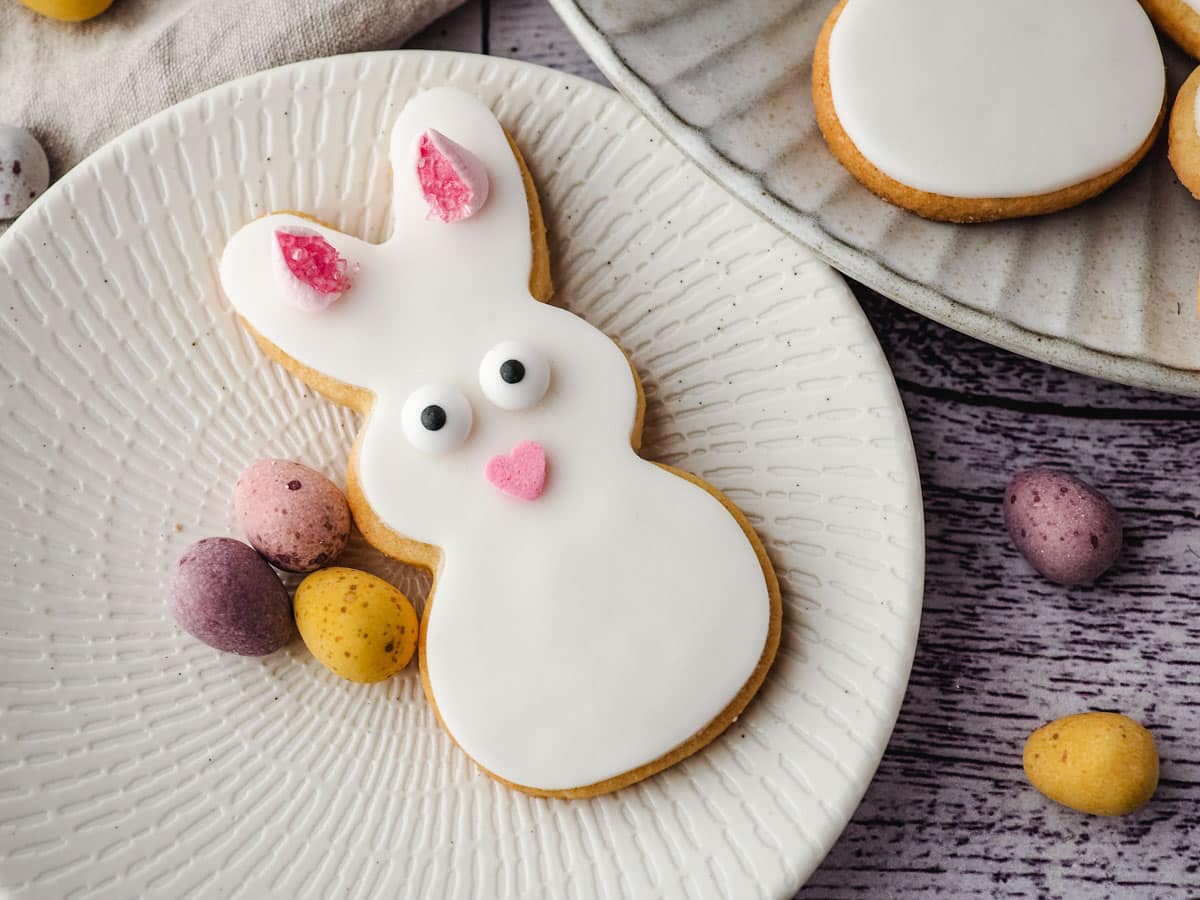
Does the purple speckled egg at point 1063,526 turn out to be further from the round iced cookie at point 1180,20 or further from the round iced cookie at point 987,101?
the round iced cookie at point 1180,20

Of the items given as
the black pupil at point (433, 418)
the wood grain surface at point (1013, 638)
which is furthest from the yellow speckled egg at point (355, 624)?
the wood grain surface at point (1013, 638)

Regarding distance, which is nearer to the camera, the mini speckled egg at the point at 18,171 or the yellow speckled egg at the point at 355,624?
the yellow speckled egg at the point at 355,624

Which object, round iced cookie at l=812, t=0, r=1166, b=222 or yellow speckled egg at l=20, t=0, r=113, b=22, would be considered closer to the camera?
round iced cookie at l=812, t=0, r=1166, b=222

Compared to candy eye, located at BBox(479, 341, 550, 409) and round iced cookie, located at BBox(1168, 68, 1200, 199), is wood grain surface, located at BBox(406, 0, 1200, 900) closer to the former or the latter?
round iced cookie, located at BBox(1168, 68, 1200, 199)

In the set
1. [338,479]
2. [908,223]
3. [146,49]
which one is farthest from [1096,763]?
[146,49]

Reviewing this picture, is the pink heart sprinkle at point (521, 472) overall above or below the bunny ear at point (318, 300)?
below

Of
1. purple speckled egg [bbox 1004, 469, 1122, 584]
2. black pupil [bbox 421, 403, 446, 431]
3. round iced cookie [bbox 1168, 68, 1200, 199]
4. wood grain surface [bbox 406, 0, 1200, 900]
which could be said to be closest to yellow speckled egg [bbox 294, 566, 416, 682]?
black pupil [bbox 421, 403, 446, 431]

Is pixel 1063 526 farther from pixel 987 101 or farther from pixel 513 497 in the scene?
pixel 513 497
